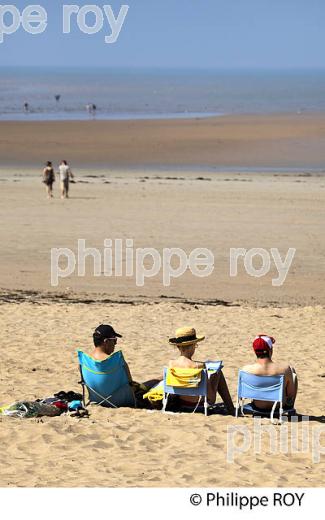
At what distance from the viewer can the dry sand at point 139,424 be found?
28.2ft

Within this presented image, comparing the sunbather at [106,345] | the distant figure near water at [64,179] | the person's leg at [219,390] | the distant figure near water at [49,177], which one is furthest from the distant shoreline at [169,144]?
the person's leg at [219,390]

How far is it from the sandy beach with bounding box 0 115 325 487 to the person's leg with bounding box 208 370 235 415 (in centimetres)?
25

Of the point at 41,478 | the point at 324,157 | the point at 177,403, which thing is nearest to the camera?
the point at 41,478

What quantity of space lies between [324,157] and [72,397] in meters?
36.0

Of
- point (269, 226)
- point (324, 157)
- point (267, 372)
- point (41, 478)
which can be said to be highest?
point (324, 157)

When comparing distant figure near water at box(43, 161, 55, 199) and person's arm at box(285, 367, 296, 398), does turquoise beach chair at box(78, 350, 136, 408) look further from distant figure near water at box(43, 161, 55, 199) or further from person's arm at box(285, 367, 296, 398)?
distant figure near water at box(43, 161, 55, 199)

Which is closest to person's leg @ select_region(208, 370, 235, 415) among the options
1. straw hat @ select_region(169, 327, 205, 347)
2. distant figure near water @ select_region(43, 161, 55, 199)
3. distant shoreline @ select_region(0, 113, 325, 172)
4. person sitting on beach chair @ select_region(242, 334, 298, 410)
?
person sitting on beach chair @ select_region(242, 334, 298, 410)

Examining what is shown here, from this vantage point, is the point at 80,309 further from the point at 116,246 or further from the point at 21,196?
the point at 21,196

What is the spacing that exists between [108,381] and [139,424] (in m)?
0.77

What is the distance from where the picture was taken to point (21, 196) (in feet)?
103

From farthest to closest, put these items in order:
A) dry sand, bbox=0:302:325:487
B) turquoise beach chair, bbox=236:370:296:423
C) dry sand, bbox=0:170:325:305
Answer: dry sand, bbox=0:170:325:305, turquoise beach chair, bbox=236:370:296:423, dry sand, bbox=0:302:325:487

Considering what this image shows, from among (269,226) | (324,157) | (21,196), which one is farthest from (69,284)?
(324,157)

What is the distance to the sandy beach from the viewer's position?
896 cm

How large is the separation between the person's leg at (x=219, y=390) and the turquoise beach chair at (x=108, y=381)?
799 millimetres
